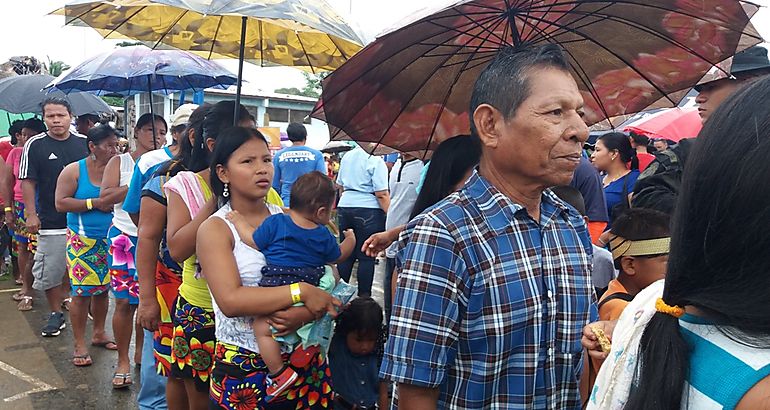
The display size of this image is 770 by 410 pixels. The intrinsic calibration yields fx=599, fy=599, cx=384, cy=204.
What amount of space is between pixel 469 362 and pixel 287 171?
5388 millimetres

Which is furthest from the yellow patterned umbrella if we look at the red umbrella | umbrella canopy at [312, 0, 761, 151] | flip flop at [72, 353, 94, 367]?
the red umbrella

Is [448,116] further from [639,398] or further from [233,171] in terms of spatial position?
[639,398]

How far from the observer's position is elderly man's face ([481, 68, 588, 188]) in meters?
1.56

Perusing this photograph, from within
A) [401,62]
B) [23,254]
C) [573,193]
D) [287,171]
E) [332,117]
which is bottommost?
[23,254]

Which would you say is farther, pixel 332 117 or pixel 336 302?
pixel 336 302

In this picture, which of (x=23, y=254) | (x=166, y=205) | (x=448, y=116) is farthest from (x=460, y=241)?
(x=23, y=254)

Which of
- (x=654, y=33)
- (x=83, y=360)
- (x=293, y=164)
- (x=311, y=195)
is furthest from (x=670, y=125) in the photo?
(x=83, y=360)

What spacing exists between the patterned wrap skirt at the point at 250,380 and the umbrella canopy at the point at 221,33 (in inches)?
57.3

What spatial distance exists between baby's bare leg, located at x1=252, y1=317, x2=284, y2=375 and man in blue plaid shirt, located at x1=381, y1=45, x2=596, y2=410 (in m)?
0.94

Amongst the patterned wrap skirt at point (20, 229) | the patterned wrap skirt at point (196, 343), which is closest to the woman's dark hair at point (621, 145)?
the patterned wrap skirt at point (196, 343)

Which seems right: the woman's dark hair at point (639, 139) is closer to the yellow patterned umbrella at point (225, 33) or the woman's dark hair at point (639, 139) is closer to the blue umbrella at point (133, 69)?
the yellow patterned umbrella at point (225, 33)

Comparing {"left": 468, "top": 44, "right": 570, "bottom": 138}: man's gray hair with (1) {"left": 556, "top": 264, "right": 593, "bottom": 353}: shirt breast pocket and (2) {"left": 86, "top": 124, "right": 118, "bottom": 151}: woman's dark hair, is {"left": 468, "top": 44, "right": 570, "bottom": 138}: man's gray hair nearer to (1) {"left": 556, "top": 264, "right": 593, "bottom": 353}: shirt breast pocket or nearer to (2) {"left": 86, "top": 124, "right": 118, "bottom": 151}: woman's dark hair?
(1) {"left": 556, "top": 264, "right": 593, "bottom": 353}: shirt breast pocket

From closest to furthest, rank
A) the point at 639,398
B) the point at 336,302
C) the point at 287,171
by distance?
the point at 639,398
the point at 336,302
the point at 287,171

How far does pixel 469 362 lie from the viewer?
1.59m
